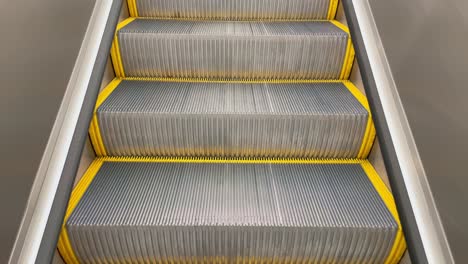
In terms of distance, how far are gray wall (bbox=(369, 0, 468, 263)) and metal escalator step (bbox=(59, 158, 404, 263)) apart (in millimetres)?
266

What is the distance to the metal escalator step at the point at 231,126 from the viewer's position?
5.42 feet

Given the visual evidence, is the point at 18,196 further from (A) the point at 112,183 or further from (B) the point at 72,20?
(B) the point at 72,20

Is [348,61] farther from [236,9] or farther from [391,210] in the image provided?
[391,210]

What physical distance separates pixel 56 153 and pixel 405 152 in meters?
1.23

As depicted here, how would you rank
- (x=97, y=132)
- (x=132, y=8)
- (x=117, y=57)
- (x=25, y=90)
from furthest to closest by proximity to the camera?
Result: (x=132, y=8), (x=117, y=57), (x=97, y=132), (x=25, y=90)

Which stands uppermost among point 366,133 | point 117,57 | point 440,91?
point 440,91

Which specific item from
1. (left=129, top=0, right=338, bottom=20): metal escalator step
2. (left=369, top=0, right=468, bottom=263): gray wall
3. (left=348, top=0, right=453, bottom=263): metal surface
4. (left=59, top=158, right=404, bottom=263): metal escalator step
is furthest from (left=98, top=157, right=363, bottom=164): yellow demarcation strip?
(left=129, top=0, right=338, bottom=20): metal escalator step

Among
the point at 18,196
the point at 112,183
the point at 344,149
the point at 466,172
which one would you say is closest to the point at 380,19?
the point at 344,149

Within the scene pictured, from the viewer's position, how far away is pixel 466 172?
1065mm

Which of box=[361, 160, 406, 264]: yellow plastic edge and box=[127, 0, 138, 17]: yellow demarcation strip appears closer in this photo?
box=[361, 160, 406, 264]: yellow plastic edge

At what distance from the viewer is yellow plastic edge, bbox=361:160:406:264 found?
1364 millimetres

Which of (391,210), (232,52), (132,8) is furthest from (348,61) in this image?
(132,8)

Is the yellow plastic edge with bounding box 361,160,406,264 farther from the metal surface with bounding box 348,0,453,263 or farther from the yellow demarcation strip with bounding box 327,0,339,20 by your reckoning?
the yellow demarcation strip with bounding box 327,0,339,20

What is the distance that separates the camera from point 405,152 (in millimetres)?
1412
